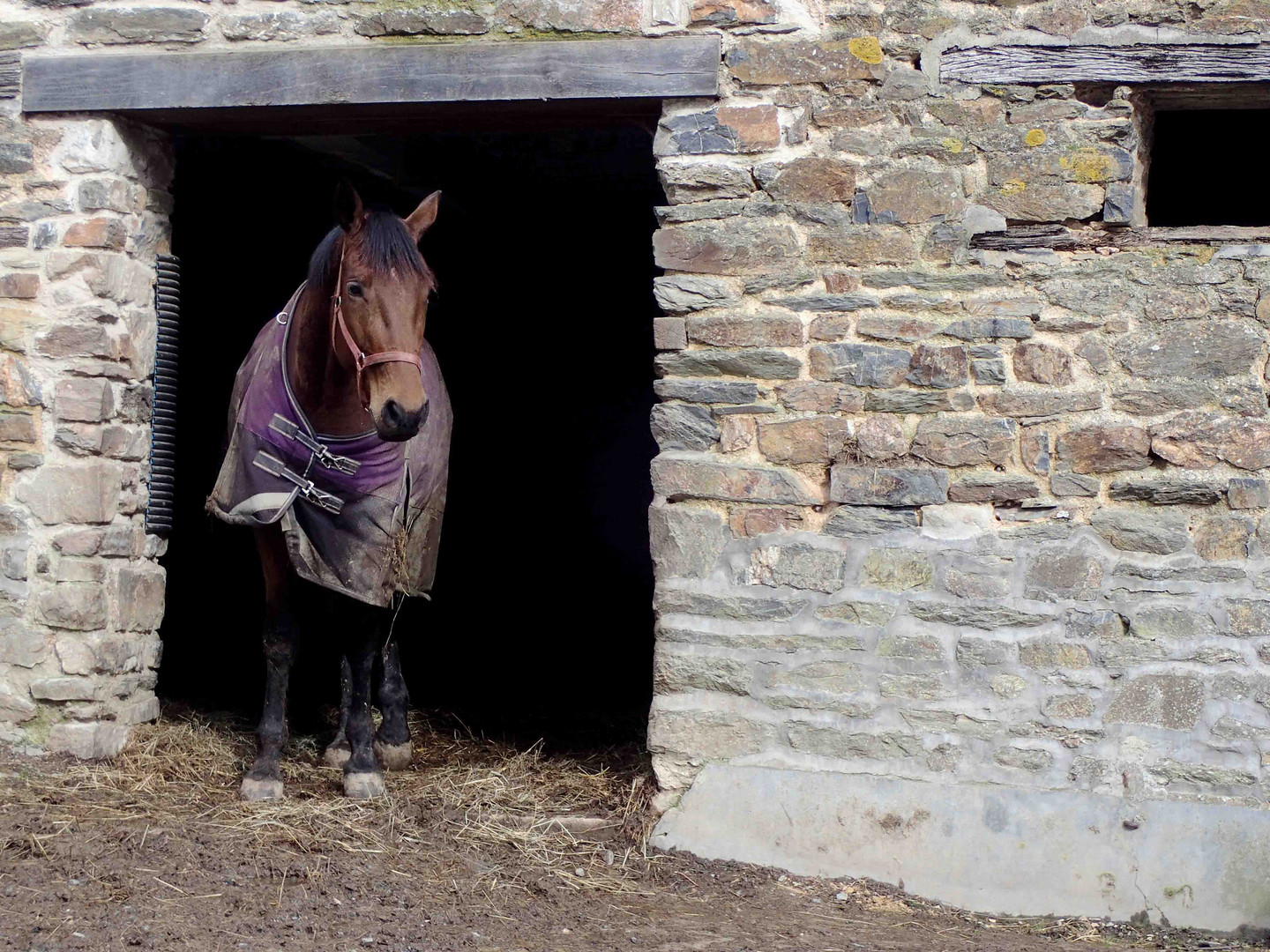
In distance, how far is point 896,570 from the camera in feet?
13.1

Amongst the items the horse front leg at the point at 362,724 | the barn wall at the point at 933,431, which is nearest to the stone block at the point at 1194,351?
the barn wall at the point at 933,431

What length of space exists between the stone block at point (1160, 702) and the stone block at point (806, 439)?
44.6 inches

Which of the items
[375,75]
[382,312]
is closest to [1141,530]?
[382,312]

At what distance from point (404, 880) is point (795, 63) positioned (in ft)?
9.14

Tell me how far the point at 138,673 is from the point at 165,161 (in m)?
1.93

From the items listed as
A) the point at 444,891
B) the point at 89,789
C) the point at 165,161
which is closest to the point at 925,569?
the point at 444,891

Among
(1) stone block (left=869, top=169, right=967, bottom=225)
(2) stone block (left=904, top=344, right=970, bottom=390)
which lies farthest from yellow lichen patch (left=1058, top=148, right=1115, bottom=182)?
(2) stone block (left=904, top=344, right=970, bottom=390)

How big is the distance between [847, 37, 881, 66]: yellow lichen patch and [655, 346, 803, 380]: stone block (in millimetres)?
954

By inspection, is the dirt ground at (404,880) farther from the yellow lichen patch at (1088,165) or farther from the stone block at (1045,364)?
the yellow lichen patch at (1088,165)

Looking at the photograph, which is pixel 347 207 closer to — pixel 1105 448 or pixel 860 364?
pixel 860 364

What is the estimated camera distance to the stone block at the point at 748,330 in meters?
4.05

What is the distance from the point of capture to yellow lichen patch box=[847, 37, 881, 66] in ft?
13.1

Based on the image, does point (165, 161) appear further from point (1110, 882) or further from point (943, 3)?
point (1110, 882)

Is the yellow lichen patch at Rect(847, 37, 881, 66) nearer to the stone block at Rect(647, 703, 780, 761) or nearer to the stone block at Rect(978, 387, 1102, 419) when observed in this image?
the stone block at Rect(978, 387, 1102, 419)
